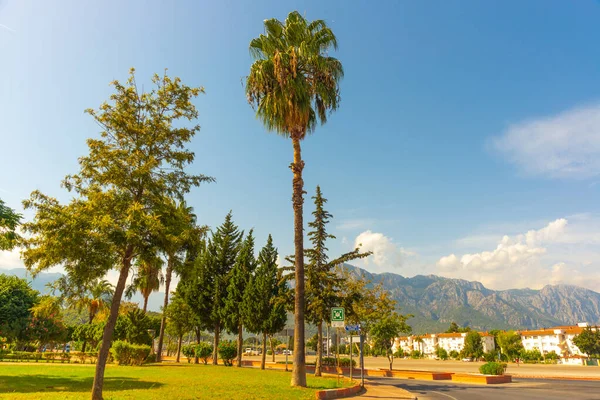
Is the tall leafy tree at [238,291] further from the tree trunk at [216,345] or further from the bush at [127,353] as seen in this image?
the bush at [127,353]

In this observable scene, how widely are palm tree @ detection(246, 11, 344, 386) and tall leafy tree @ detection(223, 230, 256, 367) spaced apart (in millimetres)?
20061

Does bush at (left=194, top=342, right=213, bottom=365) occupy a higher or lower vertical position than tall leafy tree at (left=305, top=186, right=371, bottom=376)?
lower

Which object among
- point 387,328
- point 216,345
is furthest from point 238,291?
point 387,328

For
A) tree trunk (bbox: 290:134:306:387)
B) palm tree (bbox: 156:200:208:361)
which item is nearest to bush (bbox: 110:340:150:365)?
tree trunk (bbox: 290:134:306:387)

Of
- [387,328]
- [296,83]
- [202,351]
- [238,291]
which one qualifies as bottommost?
[202,351]

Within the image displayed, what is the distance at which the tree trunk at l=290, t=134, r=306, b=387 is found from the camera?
17.4 m

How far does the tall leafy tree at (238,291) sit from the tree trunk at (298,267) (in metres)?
19.5

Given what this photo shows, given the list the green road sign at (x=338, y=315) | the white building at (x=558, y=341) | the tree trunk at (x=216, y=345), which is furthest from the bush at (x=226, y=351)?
the white building at (x=558, y=341)

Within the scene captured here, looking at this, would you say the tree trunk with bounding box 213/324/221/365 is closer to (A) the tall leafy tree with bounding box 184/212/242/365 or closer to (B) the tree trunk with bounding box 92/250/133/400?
(A) the tall leafy tree with bounding box 184/212/242/365

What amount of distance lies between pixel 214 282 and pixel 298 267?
23.9 meters

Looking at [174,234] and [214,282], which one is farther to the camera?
[214,282]

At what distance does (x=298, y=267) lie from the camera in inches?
742

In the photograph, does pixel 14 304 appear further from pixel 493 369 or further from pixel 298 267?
pixel 493 369

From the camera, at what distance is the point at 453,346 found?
155125 mm
